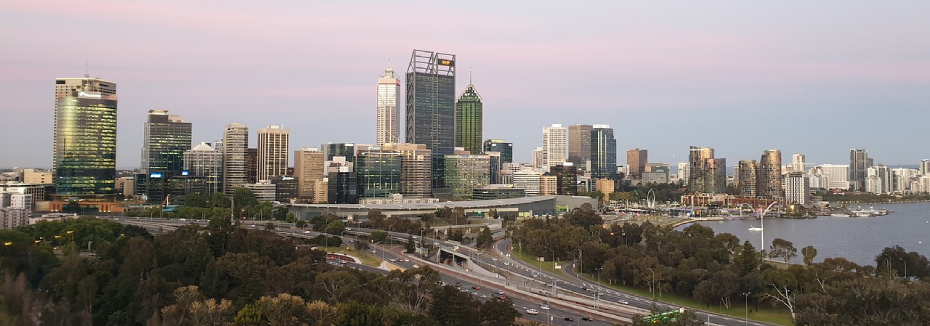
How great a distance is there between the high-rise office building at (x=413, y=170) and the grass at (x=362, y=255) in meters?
41.2

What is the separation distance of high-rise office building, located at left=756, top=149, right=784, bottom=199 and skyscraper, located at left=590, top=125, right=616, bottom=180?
3779 cm

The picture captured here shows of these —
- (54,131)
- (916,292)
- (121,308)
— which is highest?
(54,131)

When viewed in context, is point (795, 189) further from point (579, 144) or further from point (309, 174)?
point (309, 174)

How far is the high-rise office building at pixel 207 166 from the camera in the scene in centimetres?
7256

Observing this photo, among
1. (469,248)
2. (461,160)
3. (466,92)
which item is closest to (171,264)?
(469,248)

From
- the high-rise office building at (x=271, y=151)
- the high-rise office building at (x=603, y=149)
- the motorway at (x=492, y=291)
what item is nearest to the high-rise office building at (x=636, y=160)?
the high-rise office building at (x=603, y=149)

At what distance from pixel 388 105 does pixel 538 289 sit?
9602 cm

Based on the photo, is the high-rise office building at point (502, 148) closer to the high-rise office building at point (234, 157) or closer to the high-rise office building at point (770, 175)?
the high-rise office building at point (770, 175)

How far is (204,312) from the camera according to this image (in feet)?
54.5

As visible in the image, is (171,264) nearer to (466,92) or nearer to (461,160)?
(461,160)

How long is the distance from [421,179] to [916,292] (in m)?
63.1

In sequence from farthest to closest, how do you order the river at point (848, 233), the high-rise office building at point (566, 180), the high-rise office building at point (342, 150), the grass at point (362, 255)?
the high-rise office building at point (342, 150) < the high-rise office building at point (566, 180) < the river at point (848, 233) < the grass at point (362, 255)

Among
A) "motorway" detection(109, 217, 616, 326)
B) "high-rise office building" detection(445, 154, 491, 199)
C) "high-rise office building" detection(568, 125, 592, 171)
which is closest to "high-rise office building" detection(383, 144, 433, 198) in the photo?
"high-rise office building" detection(445, 154, 491, 199)

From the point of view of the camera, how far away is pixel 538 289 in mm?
23375
